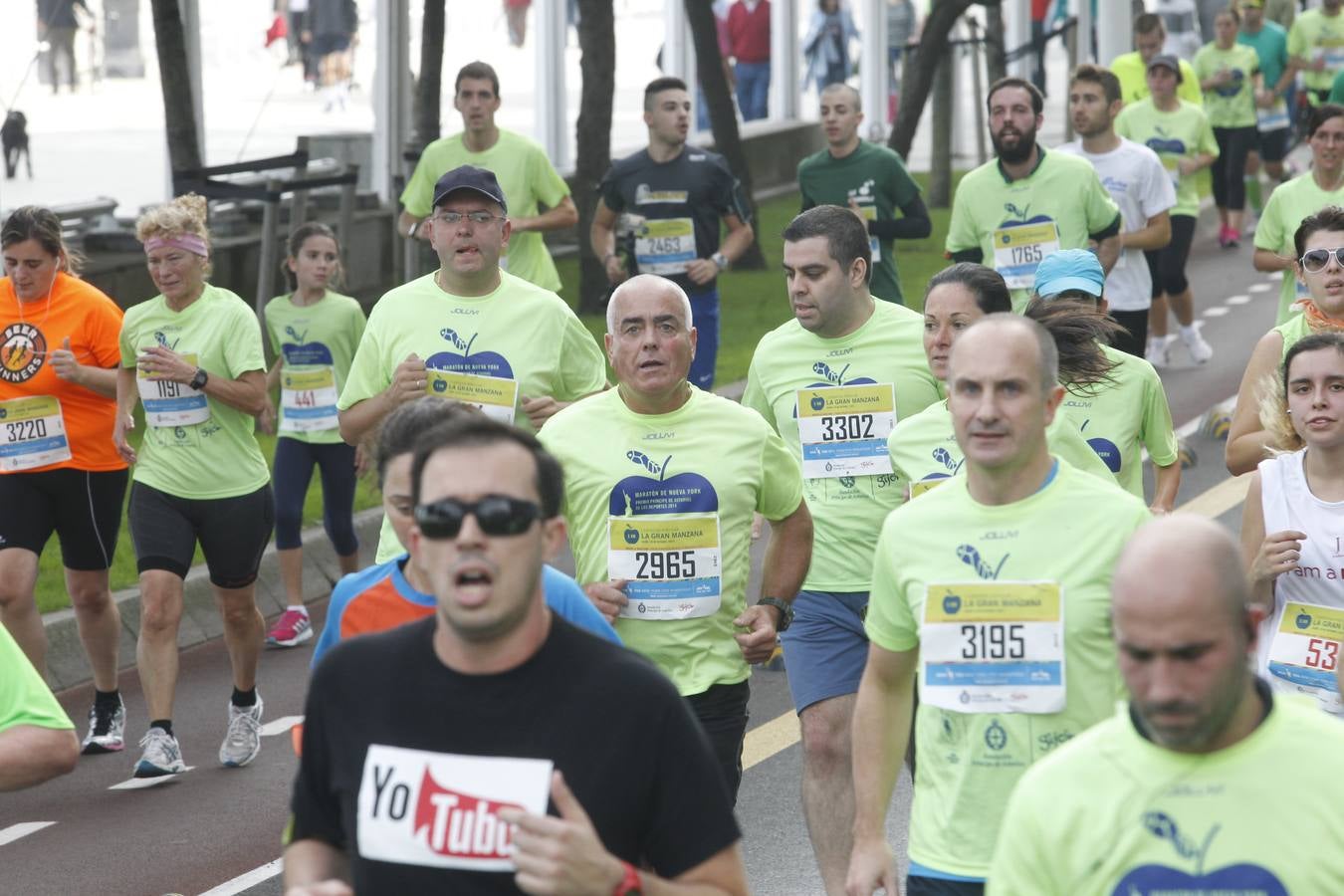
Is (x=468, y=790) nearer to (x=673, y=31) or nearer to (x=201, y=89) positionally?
(x=201, y=89)

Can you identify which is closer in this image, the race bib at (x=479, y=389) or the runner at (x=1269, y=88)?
the race bib at (x=479, y=389)

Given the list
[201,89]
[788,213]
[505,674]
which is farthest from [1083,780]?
[788,213]

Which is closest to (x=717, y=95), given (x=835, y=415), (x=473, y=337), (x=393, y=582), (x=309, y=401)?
(x=309, y=401)

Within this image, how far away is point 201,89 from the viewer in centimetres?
1812

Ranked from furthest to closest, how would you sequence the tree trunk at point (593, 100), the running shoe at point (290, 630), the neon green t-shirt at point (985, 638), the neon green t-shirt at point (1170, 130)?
1. the tree trunk at point (593, 100)
2. the neon green t-shirt at point (1170, 130)
3. the running shoe at point (290, 630)
4. the neon green t-shirt at point (985, 638)

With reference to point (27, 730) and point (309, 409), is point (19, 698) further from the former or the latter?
point (309, 409)

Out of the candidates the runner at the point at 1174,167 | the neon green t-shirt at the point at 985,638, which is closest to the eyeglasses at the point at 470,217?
the neon green t-shirt at the point at 985,638

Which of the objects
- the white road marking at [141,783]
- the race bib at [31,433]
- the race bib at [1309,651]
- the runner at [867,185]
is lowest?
the white road marking at [141,783]

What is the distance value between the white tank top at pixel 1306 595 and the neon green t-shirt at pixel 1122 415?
882 mm

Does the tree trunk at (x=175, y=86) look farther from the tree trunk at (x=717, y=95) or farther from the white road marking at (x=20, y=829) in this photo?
the white road marking at (x=20, y=829)

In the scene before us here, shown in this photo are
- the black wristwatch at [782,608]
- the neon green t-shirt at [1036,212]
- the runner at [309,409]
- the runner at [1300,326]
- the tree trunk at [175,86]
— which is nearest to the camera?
the black wristwatch at [782,608]

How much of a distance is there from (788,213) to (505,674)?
21696mm

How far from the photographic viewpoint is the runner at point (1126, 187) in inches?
478

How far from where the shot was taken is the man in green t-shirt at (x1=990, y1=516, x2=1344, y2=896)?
A: 10.8 feet
